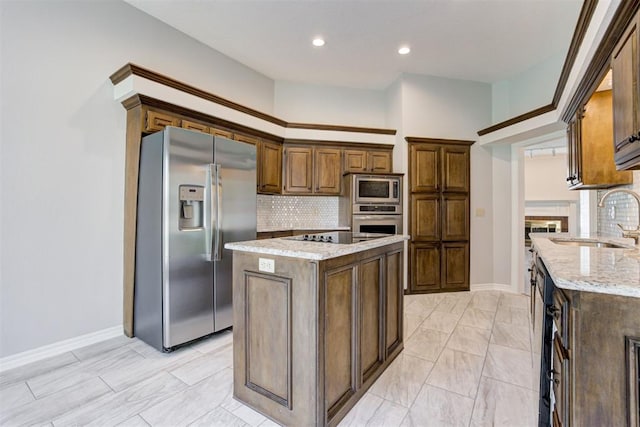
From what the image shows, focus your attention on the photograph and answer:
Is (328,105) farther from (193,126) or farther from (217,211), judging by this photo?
(217,211)

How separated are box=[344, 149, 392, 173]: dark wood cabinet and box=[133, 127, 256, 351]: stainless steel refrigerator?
81.5 inches

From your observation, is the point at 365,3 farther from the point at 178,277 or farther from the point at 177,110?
the point at 178,277

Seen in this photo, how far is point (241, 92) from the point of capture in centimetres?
420

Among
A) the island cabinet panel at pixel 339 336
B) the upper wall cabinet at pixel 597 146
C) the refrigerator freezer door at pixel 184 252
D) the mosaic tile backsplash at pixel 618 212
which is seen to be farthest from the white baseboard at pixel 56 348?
the mosaic tile backsplash at pixel 618 212

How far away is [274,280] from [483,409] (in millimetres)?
1505

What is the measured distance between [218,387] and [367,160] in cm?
360

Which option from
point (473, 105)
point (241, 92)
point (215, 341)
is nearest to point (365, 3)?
point (241, 92)

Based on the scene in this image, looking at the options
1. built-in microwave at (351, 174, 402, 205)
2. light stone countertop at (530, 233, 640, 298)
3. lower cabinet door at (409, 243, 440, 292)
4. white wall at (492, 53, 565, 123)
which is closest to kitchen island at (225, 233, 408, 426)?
light stone countertop at (530, 233, 640, 298)

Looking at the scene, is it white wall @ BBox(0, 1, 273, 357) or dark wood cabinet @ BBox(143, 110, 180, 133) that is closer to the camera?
white wall @ BBox(0, 1, 273, 357)

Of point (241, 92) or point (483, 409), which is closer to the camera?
point (483, 409)

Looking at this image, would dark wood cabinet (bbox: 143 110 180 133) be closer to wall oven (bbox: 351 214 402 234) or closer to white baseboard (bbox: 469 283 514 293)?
wall oven (bbox: 351 214 402 234)

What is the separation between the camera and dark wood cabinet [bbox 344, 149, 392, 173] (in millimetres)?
4527

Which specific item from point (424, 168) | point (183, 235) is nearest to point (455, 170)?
point (424, 168)

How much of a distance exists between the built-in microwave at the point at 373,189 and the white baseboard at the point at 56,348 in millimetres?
3171
